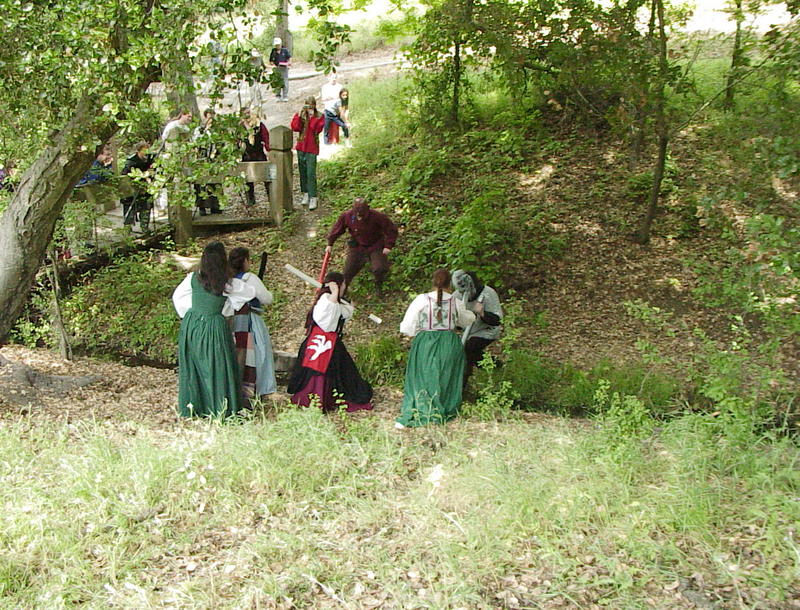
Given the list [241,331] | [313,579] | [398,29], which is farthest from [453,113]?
[313,579]

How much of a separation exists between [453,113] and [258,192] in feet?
12.1

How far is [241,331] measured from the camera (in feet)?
24.7

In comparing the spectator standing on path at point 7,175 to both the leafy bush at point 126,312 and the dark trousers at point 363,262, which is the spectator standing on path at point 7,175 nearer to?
the leafy bush at point 126,312

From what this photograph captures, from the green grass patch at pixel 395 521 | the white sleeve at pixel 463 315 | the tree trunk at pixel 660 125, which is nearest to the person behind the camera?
the green grass patch at pixel 395 521

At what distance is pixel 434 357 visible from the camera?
7.05 meters

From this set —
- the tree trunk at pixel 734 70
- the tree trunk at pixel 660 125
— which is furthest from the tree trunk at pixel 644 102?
the tree trunk at pixel 734 70

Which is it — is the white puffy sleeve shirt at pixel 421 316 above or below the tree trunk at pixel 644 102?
below

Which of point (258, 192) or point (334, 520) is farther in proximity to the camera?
point (258, 192)

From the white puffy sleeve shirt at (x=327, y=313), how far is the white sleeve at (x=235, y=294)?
606 millimetres

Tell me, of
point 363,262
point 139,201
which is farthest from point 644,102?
point 139,201

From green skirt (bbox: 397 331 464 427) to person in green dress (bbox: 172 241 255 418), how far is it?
1.60 metres

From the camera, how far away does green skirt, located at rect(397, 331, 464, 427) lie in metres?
7.02

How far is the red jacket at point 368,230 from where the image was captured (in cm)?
989

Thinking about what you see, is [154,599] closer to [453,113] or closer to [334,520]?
[334,520]
